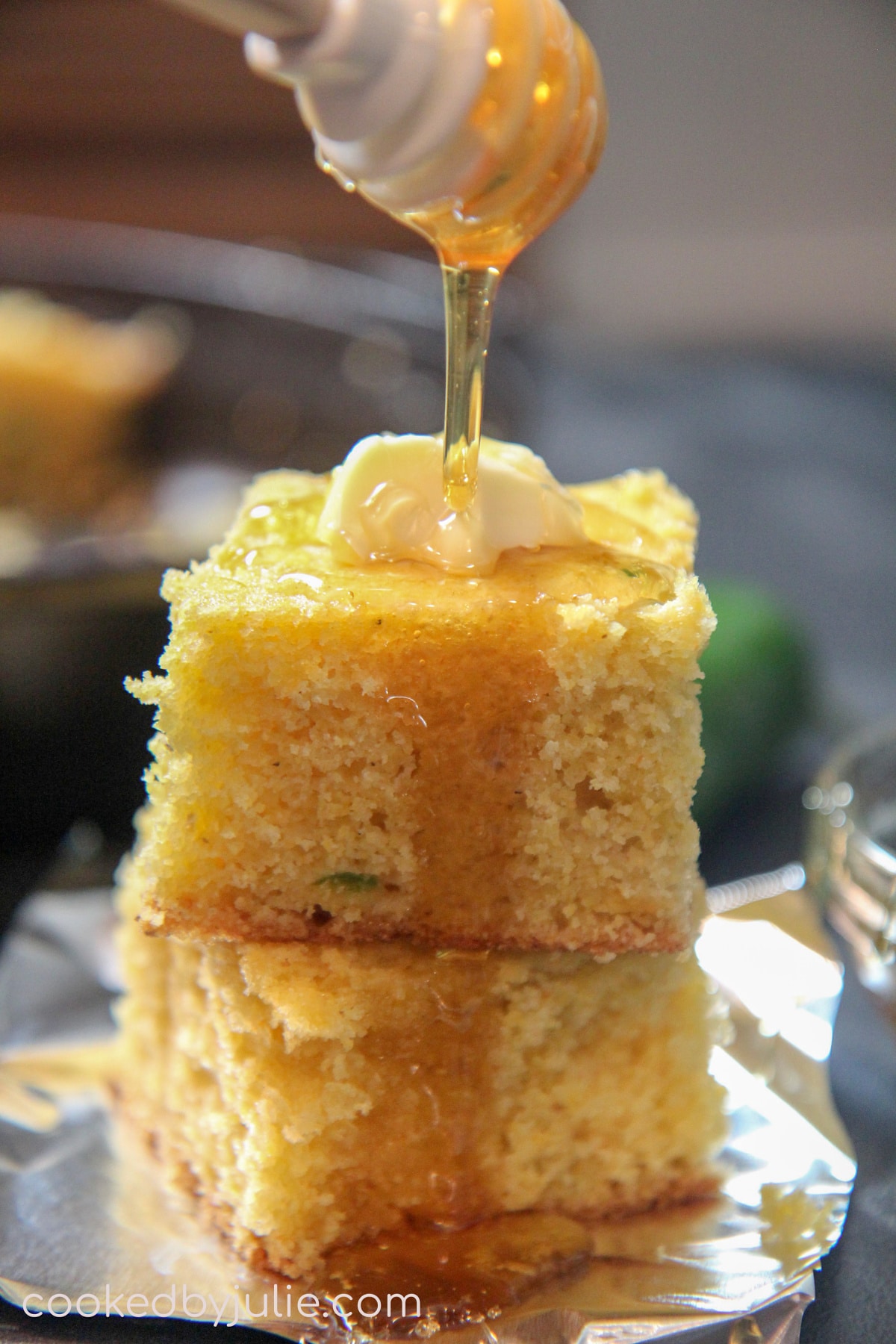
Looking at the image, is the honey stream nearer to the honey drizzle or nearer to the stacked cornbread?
the honey drizzle

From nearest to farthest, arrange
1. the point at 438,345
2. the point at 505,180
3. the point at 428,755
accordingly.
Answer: the point at 505,180, the point at 428,755, the point at 438,345

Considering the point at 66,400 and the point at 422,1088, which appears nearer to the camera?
the point at 422,1088

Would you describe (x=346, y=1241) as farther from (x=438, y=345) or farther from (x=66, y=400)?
(x=66, y=400)

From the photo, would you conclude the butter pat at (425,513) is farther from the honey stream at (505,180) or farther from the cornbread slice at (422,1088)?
the cornbread slice at (422,1088)

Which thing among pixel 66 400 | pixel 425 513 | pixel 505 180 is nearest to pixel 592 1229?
pixel 425 513

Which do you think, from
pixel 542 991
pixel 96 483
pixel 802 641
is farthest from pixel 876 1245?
pixel 96 483

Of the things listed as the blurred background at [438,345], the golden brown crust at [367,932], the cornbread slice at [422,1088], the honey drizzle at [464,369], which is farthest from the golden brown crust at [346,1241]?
the honey drizzle at [464,369]

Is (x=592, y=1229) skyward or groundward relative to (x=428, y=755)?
groundward
